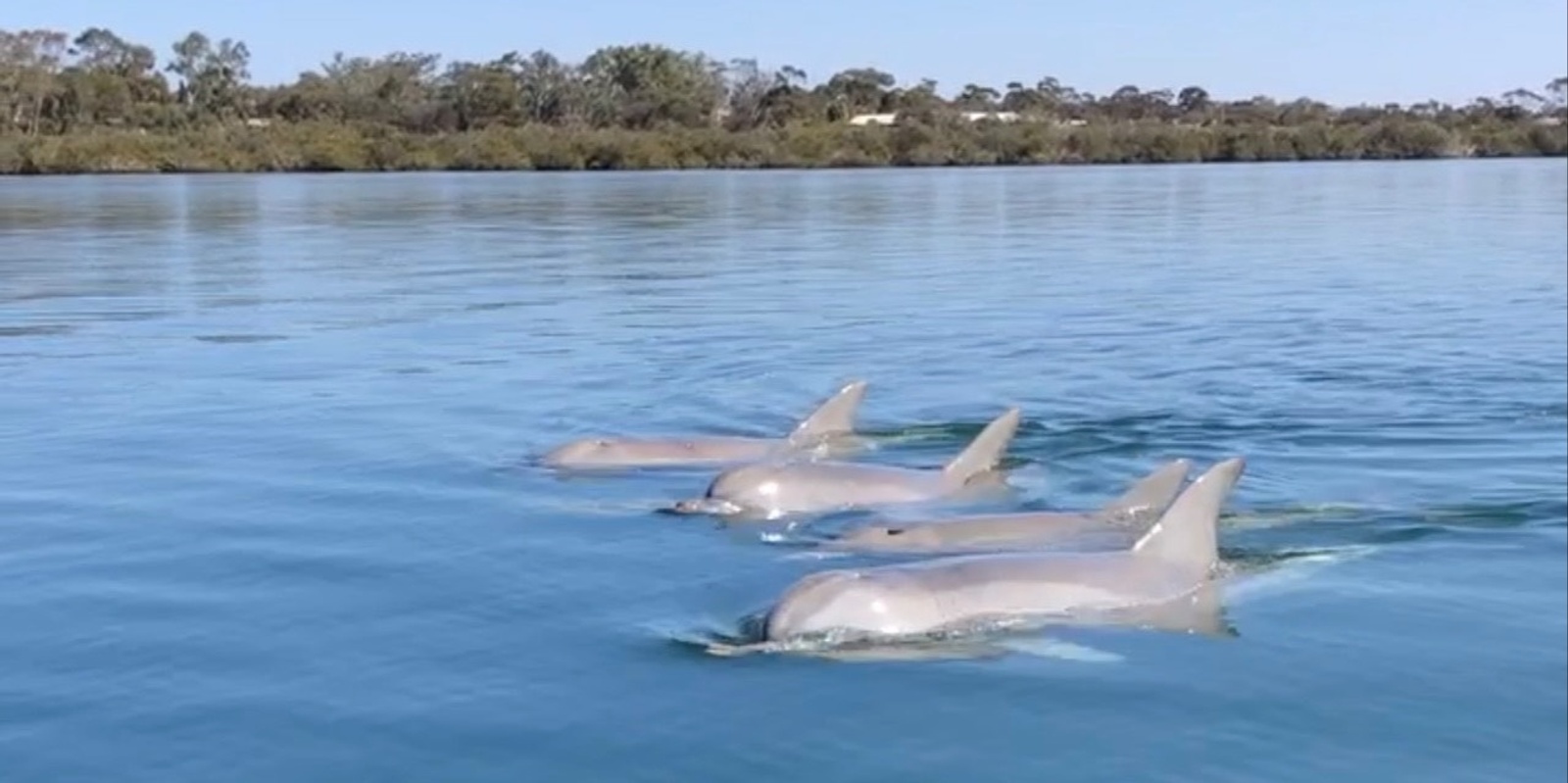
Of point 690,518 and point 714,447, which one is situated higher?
point 714,447

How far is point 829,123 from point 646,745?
122561 millimetres

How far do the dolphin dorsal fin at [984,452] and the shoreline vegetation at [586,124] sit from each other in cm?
9577

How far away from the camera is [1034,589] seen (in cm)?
1028

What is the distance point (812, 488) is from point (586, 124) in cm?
11937

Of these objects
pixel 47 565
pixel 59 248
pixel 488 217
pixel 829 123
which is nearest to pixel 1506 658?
pixel 47 565

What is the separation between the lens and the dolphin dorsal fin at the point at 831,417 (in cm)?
1553

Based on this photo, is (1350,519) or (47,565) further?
(1350,519)

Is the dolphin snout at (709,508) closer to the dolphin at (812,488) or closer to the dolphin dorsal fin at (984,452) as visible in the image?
the dolphin at (812,488)

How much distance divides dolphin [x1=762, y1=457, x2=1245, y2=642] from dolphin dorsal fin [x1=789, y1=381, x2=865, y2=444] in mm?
4611

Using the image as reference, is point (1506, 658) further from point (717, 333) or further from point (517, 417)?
point (717, 333)

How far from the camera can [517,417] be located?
17906mm

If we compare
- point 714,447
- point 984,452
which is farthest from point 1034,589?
point 714,447

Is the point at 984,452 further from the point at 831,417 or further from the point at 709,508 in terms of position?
the point at 709,508

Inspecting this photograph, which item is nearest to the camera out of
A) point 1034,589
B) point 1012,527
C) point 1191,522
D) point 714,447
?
point 1034,589
